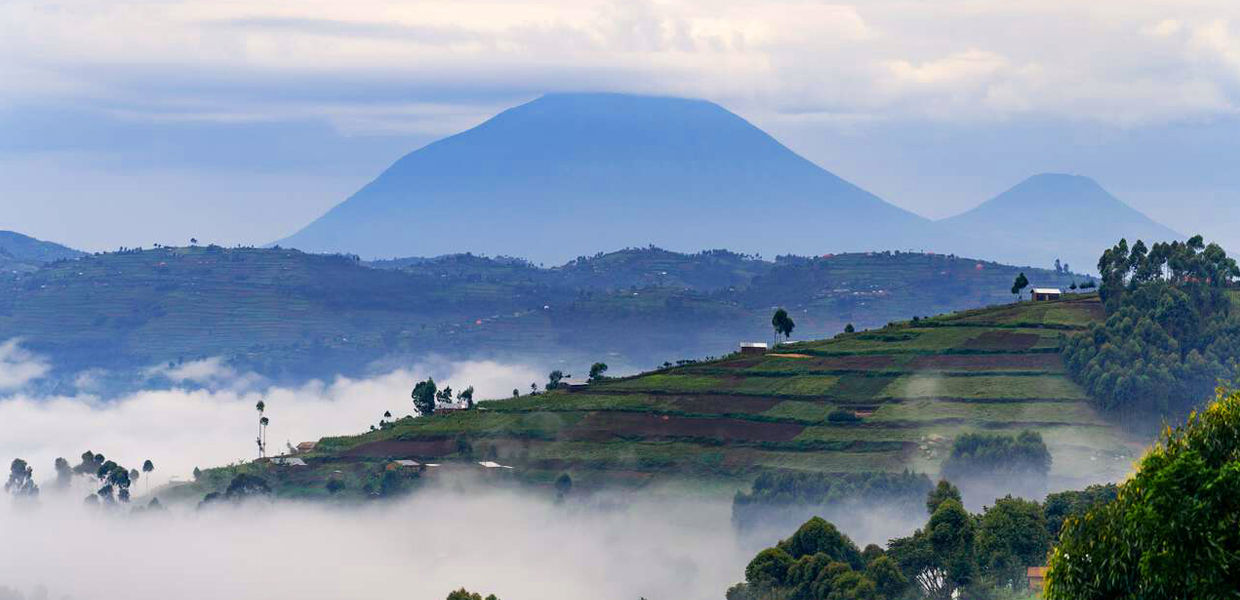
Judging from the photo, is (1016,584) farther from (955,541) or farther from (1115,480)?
(1115,480)

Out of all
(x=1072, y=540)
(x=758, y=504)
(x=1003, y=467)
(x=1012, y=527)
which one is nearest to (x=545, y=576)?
(x=758, y=504)

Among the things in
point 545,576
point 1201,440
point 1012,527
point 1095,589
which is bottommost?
point 545,576

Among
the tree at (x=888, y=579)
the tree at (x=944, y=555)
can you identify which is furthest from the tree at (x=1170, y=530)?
the tree at (x=944, y=555)

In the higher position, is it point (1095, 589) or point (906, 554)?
point (1095, 589)

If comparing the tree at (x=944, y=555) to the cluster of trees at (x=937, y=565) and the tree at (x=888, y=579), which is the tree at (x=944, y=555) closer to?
the cluster of trees at (x=937, y=565)

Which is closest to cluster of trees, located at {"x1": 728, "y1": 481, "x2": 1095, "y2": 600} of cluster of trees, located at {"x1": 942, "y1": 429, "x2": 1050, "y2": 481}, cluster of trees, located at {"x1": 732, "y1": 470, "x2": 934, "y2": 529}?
cluster of trees, located at {"x1": 732, "y1": 470, "x2": 934, "y2": 529}
